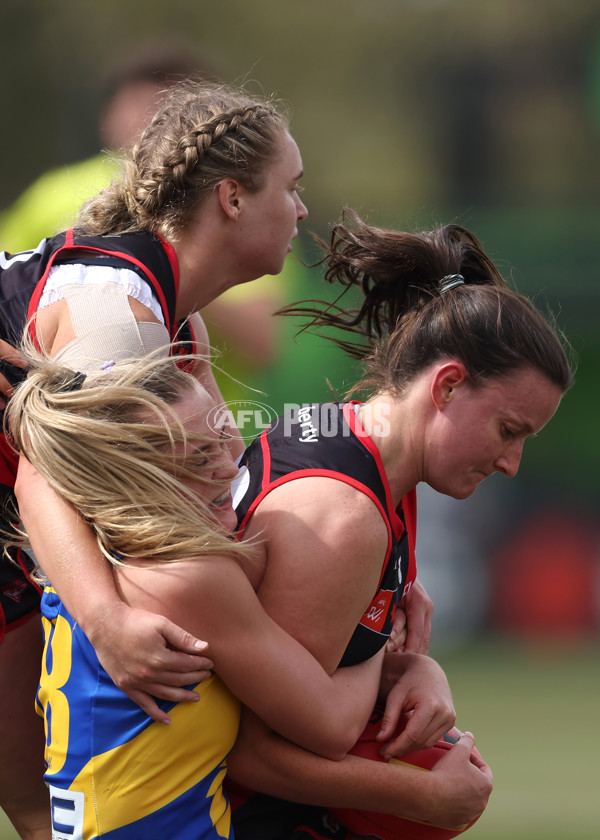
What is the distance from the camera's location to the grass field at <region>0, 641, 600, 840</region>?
3.86 metres

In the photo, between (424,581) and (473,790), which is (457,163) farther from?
(473,790)

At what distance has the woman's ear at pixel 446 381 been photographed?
1.90 m

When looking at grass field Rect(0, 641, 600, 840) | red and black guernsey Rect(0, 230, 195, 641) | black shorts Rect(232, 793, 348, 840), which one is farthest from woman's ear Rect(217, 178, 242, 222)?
grass field Rect(0, 641, 600, 840)

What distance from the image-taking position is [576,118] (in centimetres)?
686

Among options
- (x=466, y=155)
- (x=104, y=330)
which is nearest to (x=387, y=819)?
(x=104, y=330)

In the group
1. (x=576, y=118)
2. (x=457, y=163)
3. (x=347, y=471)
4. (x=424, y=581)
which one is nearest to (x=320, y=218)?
(x=457, y=163)

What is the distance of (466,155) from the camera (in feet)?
22.2

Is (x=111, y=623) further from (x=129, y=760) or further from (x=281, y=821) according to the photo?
(x=281, y=821)

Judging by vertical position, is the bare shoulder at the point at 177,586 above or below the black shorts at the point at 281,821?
above

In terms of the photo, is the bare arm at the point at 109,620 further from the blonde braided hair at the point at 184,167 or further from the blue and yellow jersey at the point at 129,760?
the blonde braided hair at the point at 184,167

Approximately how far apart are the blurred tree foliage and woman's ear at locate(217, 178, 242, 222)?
418cm

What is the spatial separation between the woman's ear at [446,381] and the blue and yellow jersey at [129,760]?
648 mm

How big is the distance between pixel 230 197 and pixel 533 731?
11.2 ft

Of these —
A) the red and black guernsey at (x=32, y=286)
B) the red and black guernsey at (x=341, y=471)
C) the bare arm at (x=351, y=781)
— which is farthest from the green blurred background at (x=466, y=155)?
the bare arm at (x=351, y=781)
